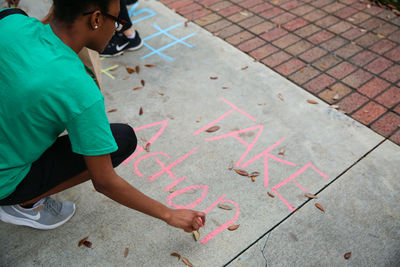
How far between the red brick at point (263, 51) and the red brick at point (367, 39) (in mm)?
977

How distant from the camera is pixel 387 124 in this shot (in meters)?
2.72

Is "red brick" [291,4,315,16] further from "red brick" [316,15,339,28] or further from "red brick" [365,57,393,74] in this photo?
"red brick" [365,57,393,74]

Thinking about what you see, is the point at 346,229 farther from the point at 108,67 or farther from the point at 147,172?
the point at 108,67

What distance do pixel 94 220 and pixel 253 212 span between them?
1.03 metres

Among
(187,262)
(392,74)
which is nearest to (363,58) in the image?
(392,74)

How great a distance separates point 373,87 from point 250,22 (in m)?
1.63

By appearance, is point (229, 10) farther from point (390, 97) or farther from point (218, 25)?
point (390, 97)

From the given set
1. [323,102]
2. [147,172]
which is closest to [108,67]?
[147,172]

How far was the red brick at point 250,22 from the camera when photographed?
3.91m

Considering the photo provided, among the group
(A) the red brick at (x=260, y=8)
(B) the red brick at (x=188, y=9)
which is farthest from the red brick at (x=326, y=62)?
(B) the red brick at (x=188, y=9)

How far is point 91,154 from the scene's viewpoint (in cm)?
128

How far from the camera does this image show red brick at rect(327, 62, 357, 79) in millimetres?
3221

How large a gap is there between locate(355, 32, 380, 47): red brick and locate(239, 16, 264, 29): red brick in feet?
3.75

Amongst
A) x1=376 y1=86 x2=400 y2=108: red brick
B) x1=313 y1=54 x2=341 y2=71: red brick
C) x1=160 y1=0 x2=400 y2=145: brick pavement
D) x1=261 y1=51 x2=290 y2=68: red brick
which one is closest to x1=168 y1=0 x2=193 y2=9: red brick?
x1=160 y1=0 x2=400 y2=145: brick pavement
